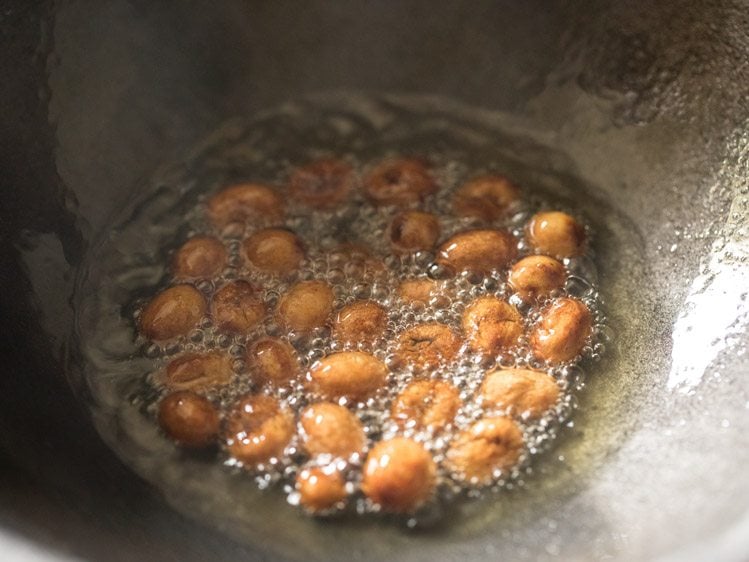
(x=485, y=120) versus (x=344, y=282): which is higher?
(x=485, y=120)

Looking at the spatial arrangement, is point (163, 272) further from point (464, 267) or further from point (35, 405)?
point (464, 267)

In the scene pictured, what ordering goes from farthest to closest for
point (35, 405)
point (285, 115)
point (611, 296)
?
1. point (285, 115)
2. point (611, 296)
3. point (35, 405)

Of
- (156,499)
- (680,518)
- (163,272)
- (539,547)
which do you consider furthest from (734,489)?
(163,272)

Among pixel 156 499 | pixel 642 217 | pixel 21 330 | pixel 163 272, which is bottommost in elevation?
pixel 156 499
